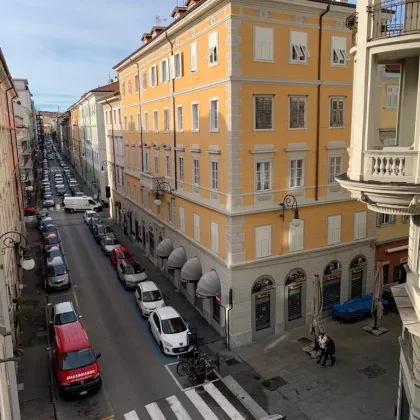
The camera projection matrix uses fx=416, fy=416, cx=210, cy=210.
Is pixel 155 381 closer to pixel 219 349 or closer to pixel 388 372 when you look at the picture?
pixel 219 349

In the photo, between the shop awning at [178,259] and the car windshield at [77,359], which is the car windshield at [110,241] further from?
the car windshield at [77,359]

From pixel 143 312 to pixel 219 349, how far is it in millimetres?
5827

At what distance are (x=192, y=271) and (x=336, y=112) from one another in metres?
12.8

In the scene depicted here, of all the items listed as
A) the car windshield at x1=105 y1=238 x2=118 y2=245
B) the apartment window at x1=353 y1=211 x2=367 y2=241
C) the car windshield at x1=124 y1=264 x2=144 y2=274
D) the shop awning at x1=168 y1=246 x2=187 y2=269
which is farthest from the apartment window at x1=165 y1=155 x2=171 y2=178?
the apartment window at x1=353 y1=211 x2=367 y2=241

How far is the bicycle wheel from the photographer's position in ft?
64.7

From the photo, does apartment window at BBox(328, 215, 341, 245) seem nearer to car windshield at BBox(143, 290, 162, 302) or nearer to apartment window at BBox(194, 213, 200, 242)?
Answer: apartment window at BBox(194, 213, 200, 242)

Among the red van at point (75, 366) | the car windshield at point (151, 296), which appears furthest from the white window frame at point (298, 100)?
the red van at point (75, 366)

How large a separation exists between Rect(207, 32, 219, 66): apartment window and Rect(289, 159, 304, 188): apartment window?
6.79 m

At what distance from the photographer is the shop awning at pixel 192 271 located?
2562 centimetres

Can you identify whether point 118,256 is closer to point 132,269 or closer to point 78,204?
point 132,269

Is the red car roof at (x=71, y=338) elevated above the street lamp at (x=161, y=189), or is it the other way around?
the street lamp at (x=161, y=189)

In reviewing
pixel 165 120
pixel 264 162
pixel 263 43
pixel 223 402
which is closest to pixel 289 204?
pixel 264 162

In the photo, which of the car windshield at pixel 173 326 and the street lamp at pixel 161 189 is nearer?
the car windshield at pixel 173 326

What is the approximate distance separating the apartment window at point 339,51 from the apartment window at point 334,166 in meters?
5.34
